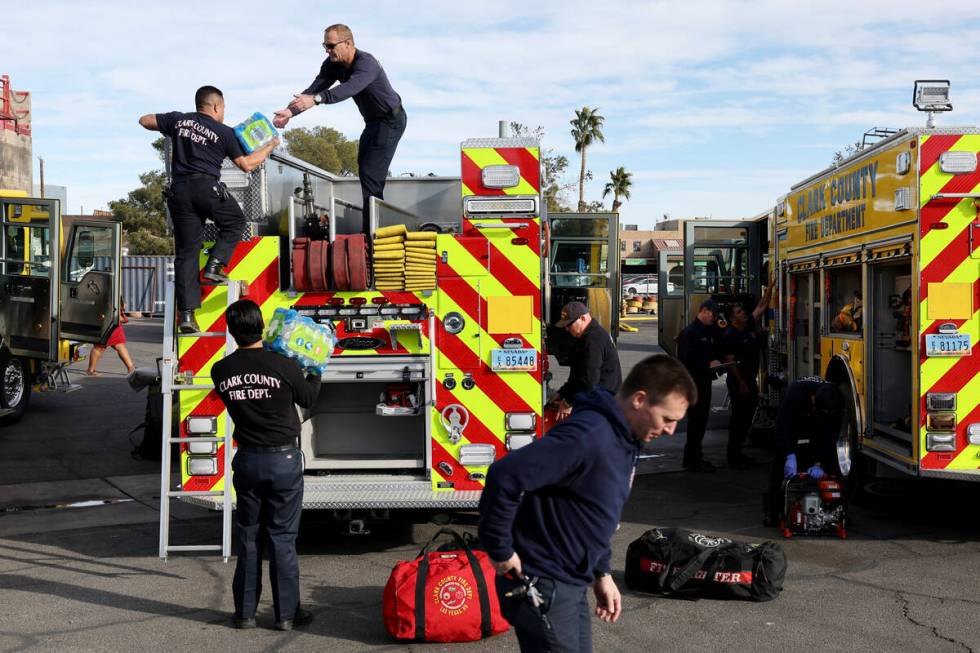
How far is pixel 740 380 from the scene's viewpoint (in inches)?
421

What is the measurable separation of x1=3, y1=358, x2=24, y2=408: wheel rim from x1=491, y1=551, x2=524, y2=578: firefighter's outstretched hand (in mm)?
12244

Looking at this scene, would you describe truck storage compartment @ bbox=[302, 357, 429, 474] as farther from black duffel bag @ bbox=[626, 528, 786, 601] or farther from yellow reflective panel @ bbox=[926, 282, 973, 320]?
yellow reflective panel @ bbox=[926, 282, 973, 320]

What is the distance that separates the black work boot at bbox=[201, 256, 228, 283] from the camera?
686 cm

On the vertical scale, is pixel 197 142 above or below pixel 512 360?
above

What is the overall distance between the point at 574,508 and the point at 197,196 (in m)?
4.46

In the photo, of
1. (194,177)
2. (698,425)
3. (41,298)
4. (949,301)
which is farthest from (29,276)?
(949,301)

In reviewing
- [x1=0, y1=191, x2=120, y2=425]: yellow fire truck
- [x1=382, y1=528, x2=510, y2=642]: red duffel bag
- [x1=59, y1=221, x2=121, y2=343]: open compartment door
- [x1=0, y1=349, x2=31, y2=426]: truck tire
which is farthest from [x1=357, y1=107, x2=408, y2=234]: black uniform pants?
[x1=0, y1=349, x2=31, y2=426]: truck tire

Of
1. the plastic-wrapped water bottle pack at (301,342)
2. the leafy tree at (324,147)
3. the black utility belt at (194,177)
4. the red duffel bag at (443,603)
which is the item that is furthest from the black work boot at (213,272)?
the leafy tree at (324,147)

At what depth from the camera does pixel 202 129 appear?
22.9ft

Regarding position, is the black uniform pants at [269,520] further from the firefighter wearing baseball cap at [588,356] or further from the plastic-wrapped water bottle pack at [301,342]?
the firefighter wearing baseball cap at [588,356]

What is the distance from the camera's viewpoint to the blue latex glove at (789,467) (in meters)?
7.65

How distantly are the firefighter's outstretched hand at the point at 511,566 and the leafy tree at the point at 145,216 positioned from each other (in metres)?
49.8

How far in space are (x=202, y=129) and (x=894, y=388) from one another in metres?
5.77

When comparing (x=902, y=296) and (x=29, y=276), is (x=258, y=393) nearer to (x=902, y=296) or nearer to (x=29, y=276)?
(x=902, y=296)
